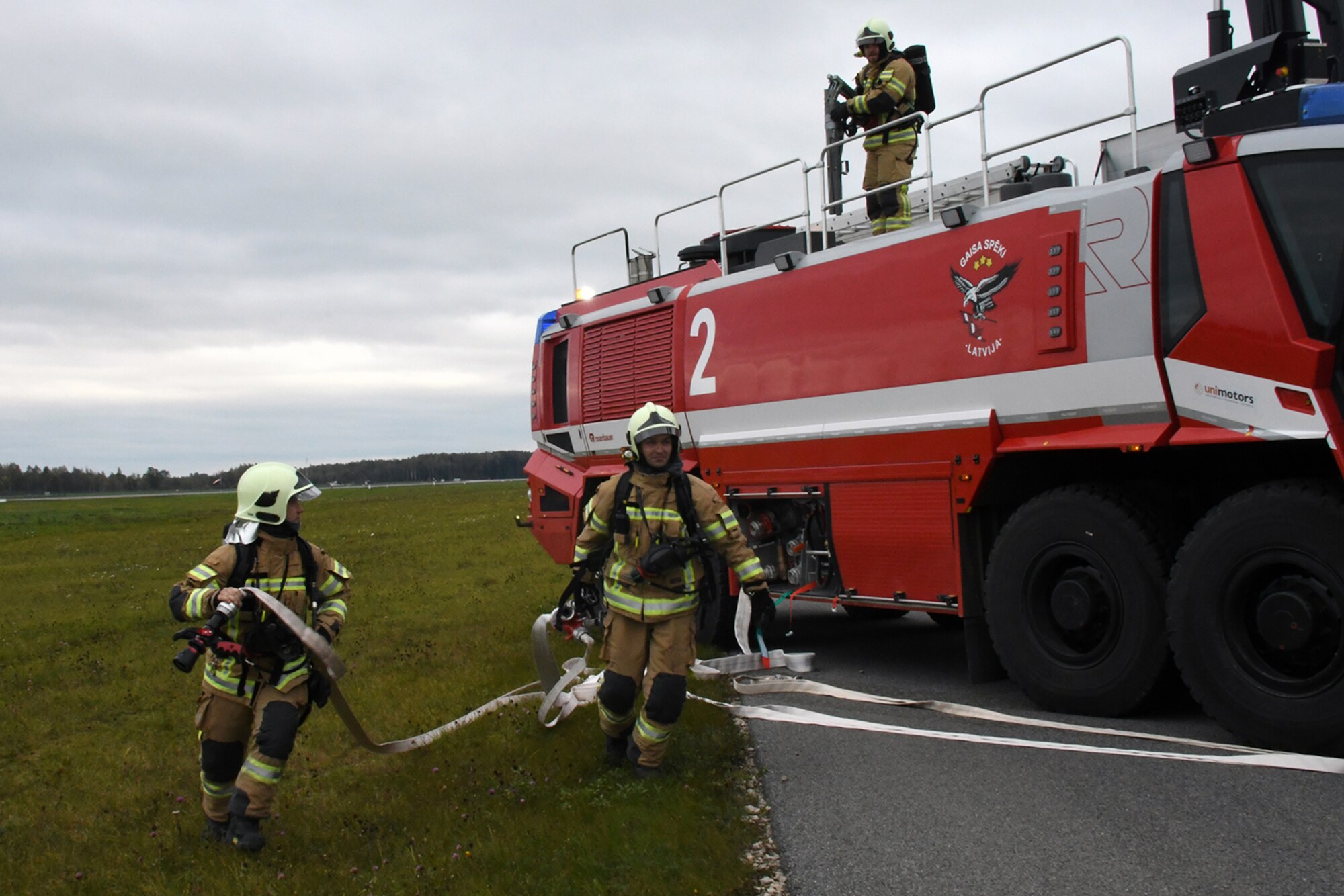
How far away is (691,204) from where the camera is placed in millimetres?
10344

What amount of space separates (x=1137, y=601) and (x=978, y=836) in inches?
86.7

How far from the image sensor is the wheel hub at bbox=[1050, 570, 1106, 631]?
6.59 meters

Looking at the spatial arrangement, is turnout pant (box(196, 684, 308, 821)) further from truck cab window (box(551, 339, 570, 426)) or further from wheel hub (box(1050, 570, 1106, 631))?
truck cab window (box(551, 339, 570, 426))

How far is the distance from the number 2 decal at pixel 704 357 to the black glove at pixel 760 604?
3.46 metres

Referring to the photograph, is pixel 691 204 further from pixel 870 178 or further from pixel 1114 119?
pixel 1114 119

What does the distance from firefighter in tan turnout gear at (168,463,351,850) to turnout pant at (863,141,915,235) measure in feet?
15.9

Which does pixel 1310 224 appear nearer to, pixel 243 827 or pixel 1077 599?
pixel 1077 599

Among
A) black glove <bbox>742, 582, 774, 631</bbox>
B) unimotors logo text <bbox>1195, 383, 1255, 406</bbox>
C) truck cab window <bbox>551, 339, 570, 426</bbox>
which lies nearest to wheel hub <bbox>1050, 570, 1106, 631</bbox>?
unimotors logo text <bbox>1195, 383, 1255, 406</bbox>

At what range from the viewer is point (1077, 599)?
662 centimetres

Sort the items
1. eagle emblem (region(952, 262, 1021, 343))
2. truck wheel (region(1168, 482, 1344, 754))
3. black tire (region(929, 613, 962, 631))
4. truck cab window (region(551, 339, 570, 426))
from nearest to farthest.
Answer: truck wheel (region(1168, 482, 1344, 754)), eagle emblem (region(952, 262, 1021, 343)), black tire (region(929, 613, 962, 631)), truck cab window (region(551, 339, 570, 426))

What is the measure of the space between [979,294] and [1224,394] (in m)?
1.75

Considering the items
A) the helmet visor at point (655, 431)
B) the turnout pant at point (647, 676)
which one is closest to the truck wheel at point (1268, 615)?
the turnout pant at point (647, 676)

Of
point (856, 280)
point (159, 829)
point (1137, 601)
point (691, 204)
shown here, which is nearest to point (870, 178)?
point (856, 280)

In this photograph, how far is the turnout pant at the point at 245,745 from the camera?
17.1 feet
